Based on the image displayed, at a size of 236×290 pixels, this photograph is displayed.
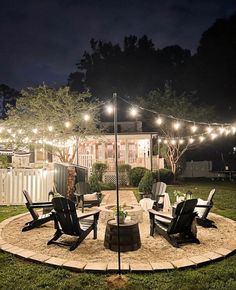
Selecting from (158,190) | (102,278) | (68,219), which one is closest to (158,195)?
(158,190)

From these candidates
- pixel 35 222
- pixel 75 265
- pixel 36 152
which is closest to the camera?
pixel 75 265

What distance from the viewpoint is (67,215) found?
15.7 feet

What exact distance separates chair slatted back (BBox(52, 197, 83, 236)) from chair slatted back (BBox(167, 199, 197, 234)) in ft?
5.48

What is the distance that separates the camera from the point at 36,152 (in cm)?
2161

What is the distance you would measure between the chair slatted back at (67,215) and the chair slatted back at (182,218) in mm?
1670

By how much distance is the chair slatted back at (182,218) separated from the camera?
4853 millimetres

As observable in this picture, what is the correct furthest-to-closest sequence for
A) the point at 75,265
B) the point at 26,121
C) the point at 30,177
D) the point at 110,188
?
the point at 110,188
the point at 26,121
the point at 30,177
the point at 75,265

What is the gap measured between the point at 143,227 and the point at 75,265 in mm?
2641

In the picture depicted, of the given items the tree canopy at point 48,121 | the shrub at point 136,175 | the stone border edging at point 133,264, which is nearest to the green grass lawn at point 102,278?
the stone border edging at point 133,264

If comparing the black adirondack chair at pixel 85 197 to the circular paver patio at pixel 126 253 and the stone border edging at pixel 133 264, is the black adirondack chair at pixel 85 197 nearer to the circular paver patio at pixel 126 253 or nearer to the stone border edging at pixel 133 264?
the circular paver patio at pixel 126 253

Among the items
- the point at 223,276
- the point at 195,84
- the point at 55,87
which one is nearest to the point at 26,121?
the point at 55,87

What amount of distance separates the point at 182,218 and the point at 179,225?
6.0 inches

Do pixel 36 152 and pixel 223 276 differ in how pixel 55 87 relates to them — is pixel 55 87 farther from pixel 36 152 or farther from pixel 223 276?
Answer: pixel 223 276

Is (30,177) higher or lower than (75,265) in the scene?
higher
